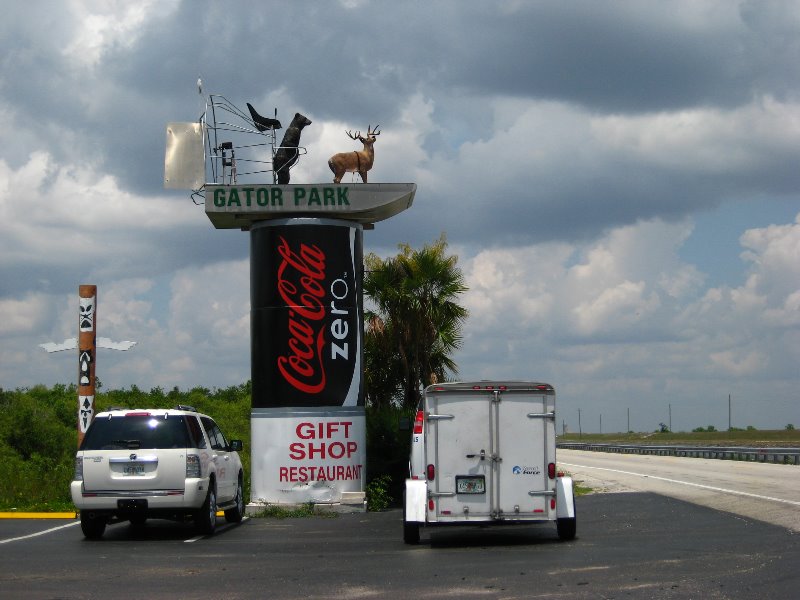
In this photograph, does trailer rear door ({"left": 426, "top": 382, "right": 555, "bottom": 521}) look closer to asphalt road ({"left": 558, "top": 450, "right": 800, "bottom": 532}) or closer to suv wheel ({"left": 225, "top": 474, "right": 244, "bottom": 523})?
asphalt road ({"left": 558, "top": 450, "right": 800, "bottom": 532})

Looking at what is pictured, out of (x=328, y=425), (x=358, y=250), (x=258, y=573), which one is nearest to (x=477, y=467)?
(x=258, y=573)

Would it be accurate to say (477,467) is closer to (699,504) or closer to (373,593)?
(373,593)

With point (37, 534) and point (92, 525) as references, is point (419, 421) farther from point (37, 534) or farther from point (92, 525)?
point (37, 534)

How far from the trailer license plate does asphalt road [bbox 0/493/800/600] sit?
75 cm

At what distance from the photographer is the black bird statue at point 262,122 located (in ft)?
83.0

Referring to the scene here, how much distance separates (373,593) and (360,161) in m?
14.4

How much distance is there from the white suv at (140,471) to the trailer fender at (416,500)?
11.9ft

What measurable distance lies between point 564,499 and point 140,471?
20.5ft

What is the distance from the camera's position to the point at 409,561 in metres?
14.4

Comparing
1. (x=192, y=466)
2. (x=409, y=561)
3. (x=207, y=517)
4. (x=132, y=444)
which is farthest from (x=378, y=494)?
(x=409, y=561)

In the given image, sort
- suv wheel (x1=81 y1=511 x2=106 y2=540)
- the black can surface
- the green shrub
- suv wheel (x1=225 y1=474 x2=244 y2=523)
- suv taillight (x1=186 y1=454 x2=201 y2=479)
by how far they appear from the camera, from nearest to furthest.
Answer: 1. suv taillight (x1=186 y1=454 x2=201 y2=479)
2. suv wheel (x1=81 y1=511 x2=106 y2=540)
3. suv wheel (x1=225 y1=474 x2=244 y2=523)
4. the black can surface
5. the green shrub

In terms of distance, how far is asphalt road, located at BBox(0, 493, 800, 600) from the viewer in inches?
460

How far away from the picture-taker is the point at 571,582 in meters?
12.0

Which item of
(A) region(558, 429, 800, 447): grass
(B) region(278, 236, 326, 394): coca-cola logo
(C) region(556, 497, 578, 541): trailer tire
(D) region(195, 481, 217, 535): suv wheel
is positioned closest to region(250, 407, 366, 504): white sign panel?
(B) region(278, 236, 326, 394): coca-cola logo
